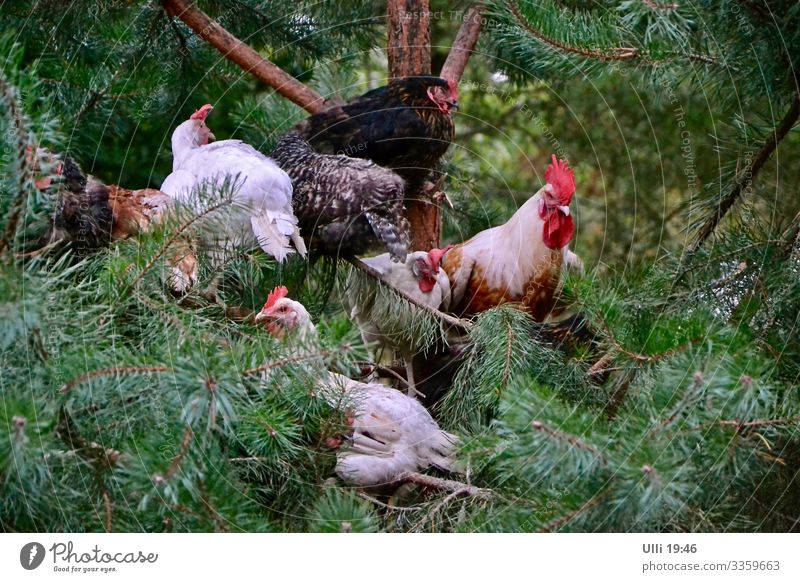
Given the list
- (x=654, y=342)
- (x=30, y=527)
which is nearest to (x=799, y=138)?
(x=654, y=342)

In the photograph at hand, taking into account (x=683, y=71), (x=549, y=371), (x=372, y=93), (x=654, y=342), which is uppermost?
(x=683, y=71)

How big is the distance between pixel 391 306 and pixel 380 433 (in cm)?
18

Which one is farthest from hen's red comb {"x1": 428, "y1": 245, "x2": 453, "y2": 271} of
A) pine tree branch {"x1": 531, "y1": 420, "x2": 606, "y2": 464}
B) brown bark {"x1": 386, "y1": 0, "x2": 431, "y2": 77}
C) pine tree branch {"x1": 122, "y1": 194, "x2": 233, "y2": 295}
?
pine tree branch {"x1": 531, "y1": 420, "x2": 606, "y2": 464}

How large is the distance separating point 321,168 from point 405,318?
20 centimetres

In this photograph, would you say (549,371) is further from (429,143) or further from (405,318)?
(429,143)

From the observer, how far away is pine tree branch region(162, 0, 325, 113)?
1311 millimetres

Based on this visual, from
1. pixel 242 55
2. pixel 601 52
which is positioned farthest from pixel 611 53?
pixel 242 55

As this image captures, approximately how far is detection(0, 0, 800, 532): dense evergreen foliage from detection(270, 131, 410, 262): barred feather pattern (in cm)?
5

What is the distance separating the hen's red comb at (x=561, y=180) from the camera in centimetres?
132

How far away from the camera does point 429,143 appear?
51.7 inches

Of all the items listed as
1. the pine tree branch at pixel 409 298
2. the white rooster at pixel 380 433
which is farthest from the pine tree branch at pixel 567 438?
the pine tree branch at pixel 409 298

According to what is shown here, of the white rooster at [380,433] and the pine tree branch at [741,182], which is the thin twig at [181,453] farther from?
the pine tree branch at [741,182]

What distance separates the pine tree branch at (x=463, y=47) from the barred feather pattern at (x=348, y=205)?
0.23m

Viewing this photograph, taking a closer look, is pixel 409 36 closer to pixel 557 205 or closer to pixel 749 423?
pixel 557 205
